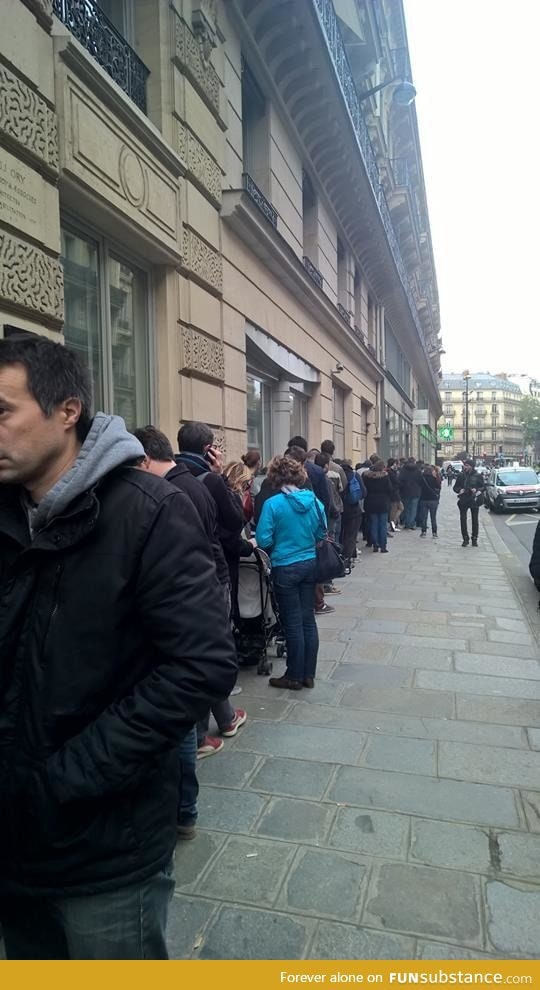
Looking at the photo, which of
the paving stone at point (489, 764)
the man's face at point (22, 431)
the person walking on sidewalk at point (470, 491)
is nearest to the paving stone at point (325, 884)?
the paving stone at point (489, 764)

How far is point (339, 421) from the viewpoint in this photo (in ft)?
56.0

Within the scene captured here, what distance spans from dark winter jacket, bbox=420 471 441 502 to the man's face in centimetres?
1488

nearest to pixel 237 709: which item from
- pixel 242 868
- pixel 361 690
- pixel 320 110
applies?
pixel 361 690

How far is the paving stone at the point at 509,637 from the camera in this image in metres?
6.28

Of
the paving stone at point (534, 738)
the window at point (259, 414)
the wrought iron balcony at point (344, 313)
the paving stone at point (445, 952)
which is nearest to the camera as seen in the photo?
the paving stone at point (445, 952)

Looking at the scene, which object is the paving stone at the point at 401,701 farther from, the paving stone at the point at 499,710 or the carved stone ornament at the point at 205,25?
the carved stone ornament at the point at 205,25

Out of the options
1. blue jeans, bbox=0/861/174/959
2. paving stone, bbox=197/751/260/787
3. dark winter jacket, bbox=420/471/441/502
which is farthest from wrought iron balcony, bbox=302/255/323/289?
blue jeans, bbox=0/861/174/959

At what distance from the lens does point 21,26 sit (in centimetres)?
434

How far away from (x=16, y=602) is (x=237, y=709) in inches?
129

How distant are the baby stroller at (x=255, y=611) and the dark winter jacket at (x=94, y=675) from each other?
3.42 m

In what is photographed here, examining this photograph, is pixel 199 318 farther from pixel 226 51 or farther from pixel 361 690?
pixel 361 690

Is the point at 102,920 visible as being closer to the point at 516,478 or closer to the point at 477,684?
the point at 477,684

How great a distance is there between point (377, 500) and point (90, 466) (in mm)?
11280

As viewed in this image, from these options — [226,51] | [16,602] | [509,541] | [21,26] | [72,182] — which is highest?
[226,51]
